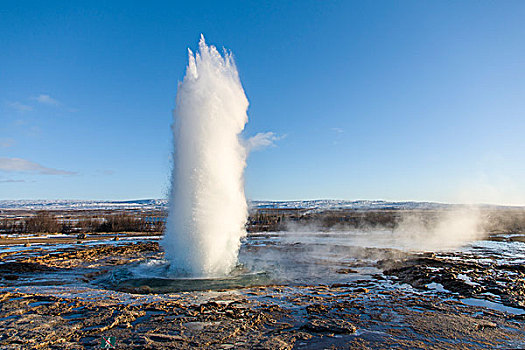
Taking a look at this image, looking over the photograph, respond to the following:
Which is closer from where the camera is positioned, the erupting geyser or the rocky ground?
the rocky ground

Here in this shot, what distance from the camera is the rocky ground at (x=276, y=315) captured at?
6.29 meters

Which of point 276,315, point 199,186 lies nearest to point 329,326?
point 276,315

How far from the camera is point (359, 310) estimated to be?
835cm

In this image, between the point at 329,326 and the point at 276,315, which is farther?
the point at 276,315

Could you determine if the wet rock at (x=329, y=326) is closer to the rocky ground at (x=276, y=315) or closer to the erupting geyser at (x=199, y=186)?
the rocky ground at (x=276, y=315)

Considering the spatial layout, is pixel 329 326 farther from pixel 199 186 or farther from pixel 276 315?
pixel 199 186

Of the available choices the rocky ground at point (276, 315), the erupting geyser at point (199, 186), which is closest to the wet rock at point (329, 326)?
the rocky ground at point (276, 315)

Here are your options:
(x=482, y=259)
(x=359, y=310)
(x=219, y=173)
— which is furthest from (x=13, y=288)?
(x=482, y=259)

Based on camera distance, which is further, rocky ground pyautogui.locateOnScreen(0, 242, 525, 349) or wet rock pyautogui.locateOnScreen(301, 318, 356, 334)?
wet rock pyautogui.locateOnScreen(301, 318, 356, 334)

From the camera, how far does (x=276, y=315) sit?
786 cm

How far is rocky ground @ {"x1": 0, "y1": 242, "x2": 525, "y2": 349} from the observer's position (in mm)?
6285

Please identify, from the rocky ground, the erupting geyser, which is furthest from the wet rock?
the erupting geyser

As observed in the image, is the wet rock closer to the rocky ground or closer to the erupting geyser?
the rocky ground

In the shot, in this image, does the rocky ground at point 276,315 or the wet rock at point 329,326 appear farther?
the wet rock at point 329,326
